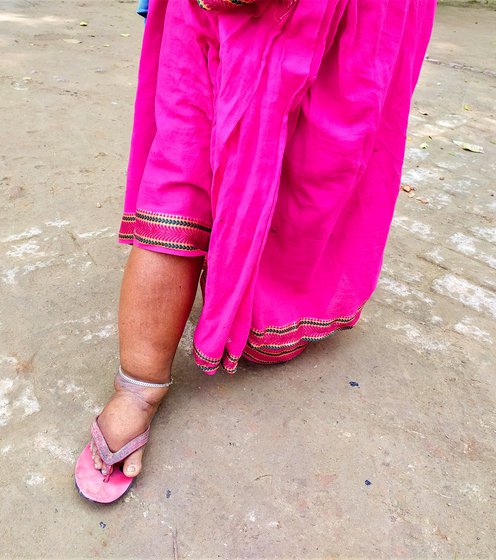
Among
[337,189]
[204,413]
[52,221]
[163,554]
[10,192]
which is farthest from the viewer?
[10,192]

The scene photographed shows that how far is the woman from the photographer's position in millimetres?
1112

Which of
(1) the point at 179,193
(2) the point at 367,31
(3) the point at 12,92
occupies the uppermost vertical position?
(2) the point at 367,31

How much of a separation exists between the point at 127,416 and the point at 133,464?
111 millimetres

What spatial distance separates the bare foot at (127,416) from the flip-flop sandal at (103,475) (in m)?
0.01

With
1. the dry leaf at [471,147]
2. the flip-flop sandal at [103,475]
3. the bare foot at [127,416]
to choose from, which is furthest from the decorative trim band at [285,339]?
the dry leaf at [471,147]

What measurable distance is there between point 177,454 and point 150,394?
0.52 feet

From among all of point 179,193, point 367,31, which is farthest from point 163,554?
point 367,31

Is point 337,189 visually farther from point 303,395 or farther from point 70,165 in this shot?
point 70,165

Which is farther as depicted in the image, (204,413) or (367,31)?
(204,413)

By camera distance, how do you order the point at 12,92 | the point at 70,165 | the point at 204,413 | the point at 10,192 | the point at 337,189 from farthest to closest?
1. the point at 12,92
2. the point at 70,165
3. the point at 10,192
4. the point at 204,413
5. the point at 337,189

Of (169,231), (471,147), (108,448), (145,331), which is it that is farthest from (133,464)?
(471,147)

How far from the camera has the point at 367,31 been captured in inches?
45.6

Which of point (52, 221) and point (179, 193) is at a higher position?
point (179, 193)

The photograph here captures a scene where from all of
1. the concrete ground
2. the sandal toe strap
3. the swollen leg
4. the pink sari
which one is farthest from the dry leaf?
the sandal toe strap
